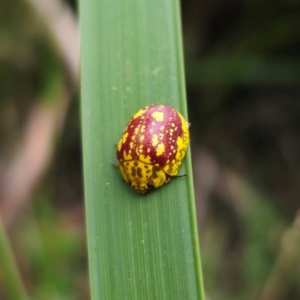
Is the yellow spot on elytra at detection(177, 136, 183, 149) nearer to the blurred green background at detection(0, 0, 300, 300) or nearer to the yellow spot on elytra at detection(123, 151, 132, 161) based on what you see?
the yellow spot on elytra at detection(123, 151, 132, 161)

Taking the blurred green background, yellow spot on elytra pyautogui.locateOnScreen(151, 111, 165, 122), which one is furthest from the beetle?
the blurred green background

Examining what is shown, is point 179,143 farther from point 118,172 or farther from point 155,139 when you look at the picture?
point 118,172

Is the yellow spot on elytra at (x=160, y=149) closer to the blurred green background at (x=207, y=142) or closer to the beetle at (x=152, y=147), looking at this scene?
the beetle at (x=152, y=147)

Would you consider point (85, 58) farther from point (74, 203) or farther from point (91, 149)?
point (74, 203)

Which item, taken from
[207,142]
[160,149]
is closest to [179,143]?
[160,149]

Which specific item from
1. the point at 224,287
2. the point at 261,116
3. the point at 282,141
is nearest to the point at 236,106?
the point at 261,116

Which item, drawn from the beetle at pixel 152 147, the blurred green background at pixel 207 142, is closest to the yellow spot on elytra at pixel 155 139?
the beetle at pixel 152 147
